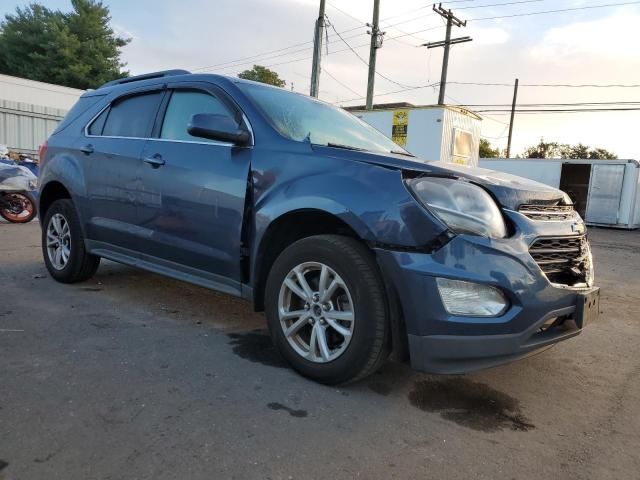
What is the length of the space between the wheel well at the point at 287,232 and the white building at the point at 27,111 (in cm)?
2220

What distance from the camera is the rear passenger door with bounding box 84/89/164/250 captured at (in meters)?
3.89

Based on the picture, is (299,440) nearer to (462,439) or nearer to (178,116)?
(462,439)

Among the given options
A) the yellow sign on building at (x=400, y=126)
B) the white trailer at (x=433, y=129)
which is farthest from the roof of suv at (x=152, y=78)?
the yellow sign on building at (x=400, y=126)

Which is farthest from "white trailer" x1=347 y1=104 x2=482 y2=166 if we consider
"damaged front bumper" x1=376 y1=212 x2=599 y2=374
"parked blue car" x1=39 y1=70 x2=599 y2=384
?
"damaged front bumper" x1=376 y1=212 x2=599 y2=374

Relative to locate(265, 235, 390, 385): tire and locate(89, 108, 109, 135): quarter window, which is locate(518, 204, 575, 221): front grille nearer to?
locate(265, 235, 390, 385): tire

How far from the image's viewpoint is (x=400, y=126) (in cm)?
1502

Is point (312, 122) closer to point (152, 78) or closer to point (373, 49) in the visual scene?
point (152, 78)

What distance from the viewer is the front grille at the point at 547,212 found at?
105 inches

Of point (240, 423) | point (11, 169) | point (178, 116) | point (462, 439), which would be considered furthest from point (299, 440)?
point (11, 169)

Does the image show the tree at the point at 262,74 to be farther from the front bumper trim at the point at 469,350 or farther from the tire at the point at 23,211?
the front bumper trim at the point at 469,350

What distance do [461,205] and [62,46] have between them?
38349 mm

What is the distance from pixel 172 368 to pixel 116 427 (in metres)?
0.69

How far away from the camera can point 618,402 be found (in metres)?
2.86

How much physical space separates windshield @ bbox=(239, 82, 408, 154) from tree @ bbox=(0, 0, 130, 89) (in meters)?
35.5
